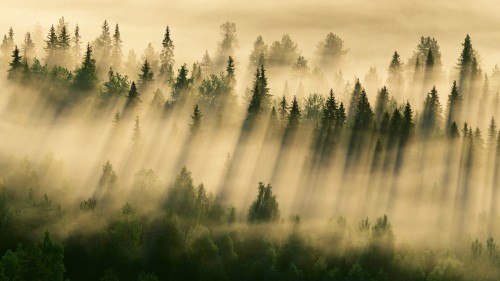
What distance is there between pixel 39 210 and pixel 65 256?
494 inches

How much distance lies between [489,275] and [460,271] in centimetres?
1110

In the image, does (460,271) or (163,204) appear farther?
(163,204)

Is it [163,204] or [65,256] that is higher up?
[163,204]

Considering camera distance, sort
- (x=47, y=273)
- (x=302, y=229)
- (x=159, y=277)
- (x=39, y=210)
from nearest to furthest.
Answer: (x=47, y=273) → (x=159, y=277) → (x=39, y=210) → (x=302, y=229)

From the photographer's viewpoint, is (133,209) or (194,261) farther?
(133,209)

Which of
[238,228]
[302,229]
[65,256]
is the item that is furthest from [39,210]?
[302,229]

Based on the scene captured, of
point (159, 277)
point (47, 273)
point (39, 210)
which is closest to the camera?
point (47, 273)

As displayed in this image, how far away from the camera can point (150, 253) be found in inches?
7111

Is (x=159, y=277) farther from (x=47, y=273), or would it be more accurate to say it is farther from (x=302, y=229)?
(x=302, y=229)

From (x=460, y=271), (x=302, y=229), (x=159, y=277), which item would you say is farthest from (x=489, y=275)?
(x=159, y=277)

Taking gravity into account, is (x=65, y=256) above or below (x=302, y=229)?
below

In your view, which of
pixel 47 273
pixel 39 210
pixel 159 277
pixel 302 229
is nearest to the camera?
pixel 47 273

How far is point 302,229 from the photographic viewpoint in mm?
199750

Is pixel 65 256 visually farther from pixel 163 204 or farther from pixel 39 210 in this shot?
pixel 163 204
